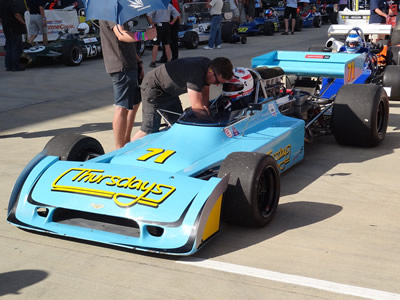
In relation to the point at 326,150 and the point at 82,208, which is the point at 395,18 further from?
the point at 82,208

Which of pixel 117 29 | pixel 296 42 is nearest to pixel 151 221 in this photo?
pixel 117 29

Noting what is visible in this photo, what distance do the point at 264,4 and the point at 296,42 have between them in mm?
7951

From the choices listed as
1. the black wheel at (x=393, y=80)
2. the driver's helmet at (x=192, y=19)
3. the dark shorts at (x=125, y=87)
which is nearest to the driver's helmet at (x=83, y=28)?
the driver's helmet at (x=192, y=19)

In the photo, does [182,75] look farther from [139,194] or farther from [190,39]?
[190,39]

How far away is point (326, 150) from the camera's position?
6.65m

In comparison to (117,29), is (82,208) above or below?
below

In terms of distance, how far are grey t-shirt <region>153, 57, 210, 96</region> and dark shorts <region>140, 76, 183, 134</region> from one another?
7 cm

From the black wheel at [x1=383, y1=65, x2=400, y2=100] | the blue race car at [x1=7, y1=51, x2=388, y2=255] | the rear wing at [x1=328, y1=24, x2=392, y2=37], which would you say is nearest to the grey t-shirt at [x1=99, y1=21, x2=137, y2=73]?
the blue race car at [x1=7, y1=51, x2=388, y2=255]

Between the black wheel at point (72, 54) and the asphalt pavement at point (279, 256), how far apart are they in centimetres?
729

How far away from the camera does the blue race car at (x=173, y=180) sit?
3953mm

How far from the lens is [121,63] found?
5.86 metres

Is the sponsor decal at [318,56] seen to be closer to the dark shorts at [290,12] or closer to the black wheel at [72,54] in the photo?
the black wheel at [72,54]

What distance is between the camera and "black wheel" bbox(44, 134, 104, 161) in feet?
15.8

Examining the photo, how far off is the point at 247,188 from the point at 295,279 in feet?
2.58
